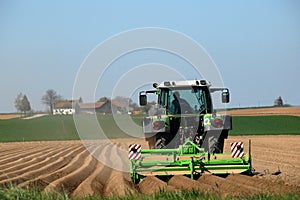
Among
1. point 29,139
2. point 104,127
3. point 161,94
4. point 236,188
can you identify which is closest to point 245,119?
point 104,127

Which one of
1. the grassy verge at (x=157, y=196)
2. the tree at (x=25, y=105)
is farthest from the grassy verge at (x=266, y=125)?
the tree at (x=25, y=105)

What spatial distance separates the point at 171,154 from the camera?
1179 centimetres

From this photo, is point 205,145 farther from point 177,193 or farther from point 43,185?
point 177,193

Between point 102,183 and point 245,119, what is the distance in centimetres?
4467

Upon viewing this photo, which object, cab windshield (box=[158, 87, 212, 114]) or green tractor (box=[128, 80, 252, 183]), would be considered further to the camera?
cab windshield (box=[158, 87, 212, 114])

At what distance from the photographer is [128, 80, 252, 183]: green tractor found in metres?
11.2

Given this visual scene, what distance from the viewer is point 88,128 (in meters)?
48.7

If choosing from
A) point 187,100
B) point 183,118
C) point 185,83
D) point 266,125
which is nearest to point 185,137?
point 183,118

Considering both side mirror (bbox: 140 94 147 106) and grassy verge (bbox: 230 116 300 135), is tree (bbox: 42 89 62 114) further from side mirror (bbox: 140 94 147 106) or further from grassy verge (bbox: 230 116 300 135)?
side mirror (bbox: 140 94 147 106)

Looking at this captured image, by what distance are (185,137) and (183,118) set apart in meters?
0.46

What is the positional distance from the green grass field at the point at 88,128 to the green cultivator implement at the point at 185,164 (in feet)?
102

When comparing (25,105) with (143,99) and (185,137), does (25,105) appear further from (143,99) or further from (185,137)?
(185,137)

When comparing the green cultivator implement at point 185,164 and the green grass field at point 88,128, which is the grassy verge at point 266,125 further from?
the green cultivator implement at point 185,164

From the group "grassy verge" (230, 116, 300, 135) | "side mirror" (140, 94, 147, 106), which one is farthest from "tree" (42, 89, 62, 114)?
"side mirror" (140, 94, 147, 106)
